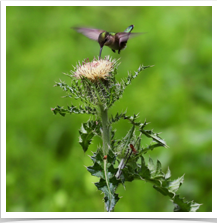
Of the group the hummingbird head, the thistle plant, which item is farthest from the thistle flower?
the hummingbird head

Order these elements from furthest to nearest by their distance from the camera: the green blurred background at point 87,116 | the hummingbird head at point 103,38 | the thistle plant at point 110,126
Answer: the green blurred background at point 87,116
the hummingbird head at point 103,38
the thistle plant at point 110,126

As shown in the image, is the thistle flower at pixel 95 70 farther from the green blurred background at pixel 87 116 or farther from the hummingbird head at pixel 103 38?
the green blurred background at pixel 87 116

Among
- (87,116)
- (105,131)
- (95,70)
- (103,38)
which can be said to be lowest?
(105,131)

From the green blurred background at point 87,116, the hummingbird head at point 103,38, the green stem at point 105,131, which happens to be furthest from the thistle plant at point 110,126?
the green blurred background at point 87,116

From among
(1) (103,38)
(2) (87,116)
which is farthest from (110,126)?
(2) (87,116)

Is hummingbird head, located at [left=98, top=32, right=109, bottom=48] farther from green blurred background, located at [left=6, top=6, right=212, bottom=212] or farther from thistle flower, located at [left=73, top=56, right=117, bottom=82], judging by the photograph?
green blurred background, located at [left=6, top=6, right=212, bottom=212]

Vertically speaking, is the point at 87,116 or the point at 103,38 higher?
the point at 87,116

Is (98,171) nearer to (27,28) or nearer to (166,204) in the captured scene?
(166,204)

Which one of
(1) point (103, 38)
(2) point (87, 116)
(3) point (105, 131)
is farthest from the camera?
(2) point (87, 116)

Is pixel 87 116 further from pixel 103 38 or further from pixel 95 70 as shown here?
pixel 95 70
